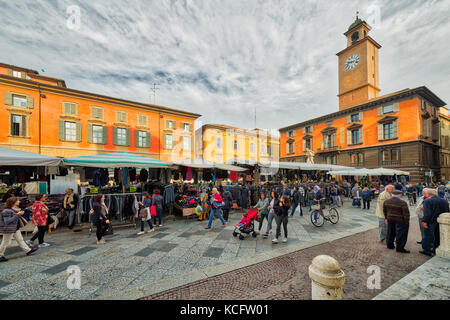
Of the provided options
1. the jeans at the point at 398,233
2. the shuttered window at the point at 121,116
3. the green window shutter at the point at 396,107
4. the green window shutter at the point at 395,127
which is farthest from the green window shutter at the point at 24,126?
the green window shutter at the point at 396,107

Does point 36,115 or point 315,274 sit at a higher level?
point 36,115

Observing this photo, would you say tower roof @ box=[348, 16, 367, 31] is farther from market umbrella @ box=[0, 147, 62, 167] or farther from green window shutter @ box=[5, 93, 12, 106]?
green window shutter @ box=[5, 93, 12, 106]

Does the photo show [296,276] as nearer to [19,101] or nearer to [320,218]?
[320,218]

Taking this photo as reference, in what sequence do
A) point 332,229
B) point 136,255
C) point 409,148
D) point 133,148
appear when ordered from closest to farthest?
point 136,255, point 332,229, point 133,148, point 409,148

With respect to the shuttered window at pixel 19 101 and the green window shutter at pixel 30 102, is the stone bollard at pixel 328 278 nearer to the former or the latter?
the green window shutter at pixel 30 102

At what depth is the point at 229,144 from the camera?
119ft

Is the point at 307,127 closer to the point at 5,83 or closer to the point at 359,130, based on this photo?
the point at 359,130

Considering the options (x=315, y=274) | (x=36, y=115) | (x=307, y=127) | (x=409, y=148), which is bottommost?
(x=315, y=274)

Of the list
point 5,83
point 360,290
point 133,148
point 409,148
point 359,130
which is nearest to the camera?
point 360,290

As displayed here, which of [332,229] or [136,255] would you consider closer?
[136,255]

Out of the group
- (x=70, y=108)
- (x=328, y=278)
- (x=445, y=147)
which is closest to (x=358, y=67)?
(x=445, y=147)
